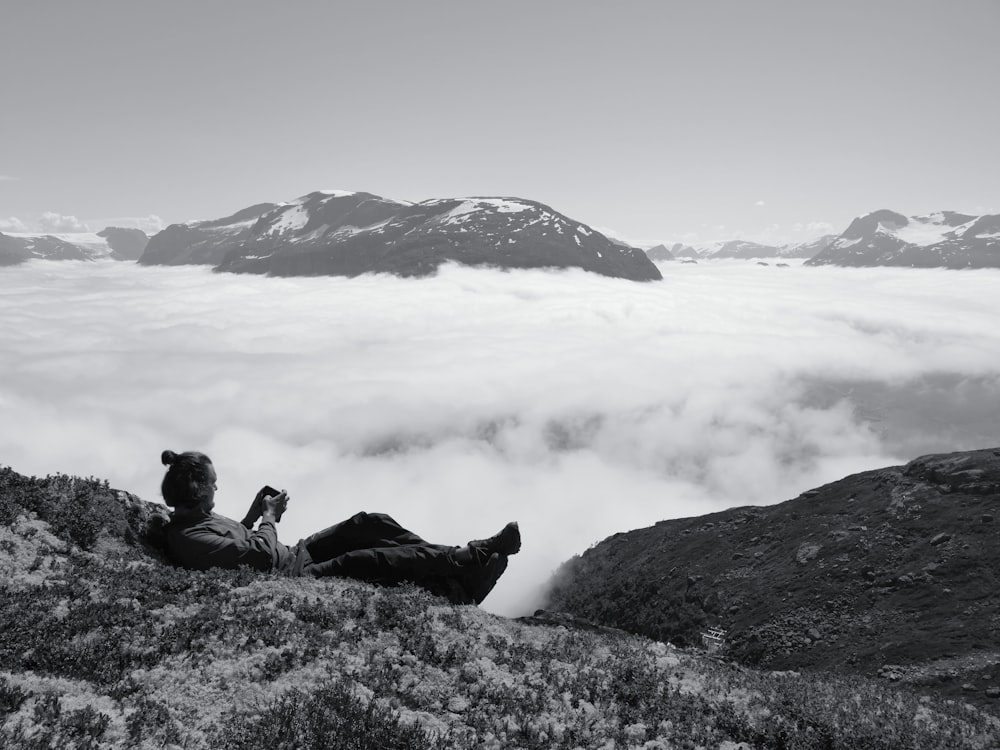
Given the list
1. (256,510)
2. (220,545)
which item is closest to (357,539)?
(256,510)

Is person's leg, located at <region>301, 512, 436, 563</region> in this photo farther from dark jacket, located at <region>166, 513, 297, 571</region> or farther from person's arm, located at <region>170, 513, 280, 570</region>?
person's arm, located at <region>170, 513, 280, 570</region>

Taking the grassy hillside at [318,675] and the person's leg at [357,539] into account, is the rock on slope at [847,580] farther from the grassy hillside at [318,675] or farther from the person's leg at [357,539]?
the person's leg at [357,539]

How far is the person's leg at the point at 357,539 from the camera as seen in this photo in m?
12.4

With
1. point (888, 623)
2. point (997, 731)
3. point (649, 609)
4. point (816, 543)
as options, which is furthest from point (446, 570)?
point (816, 543)

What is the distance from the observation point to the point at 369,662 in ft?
26.8

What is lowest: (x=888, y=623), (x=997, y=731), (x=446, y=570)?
(x=888, y=623)

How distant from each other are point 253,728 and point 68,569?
469 cm

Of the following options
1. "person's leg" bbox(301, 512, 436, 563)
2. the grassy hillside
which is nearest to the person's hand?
"person's leg" bbox(301, 512, 436, 563)

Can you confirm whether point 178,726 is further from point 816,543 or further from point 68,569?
point 816,543

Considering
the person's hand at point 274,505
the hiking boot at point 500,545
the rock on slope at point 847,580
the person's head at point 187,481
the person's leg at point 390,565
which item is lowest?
the rock on slope at point 847,580

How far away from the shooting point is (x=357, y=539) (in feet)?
40.8

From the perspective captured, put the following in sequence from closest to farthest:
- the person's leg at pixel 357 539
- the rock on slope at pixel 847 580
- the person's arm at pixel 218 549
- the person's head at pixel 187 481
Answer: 1. the person's arm at pixel 218 549
2. the person's head at pixel 187 481
3. the person's leg at pixel 357 539
4. the rock on slope at pixel 847 580

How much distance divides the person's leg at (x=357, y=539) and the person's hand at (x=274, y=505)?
0.97 meters

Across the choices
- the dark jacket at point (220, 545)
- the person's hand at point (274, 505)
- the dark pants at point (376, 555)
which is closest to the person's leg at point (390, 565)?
the dark pants at point (376, 555)
